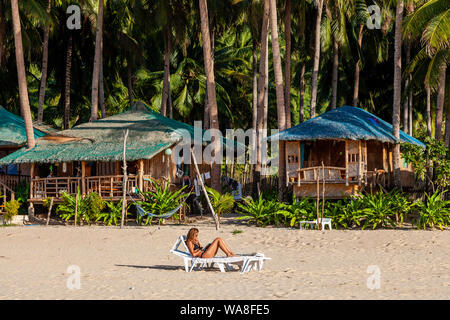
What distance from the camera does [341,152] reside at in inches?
952

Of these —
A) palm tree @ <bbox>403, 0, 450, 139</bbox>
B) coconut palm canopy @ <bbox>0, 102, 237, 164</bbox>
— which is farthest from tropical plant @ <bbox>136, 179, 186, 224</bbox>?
palm tree @ <bbox>403, 0, 450, 139</bbox>

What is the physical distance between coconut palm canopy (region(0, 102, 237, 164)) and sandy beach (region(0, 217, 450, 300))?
9.38 ft

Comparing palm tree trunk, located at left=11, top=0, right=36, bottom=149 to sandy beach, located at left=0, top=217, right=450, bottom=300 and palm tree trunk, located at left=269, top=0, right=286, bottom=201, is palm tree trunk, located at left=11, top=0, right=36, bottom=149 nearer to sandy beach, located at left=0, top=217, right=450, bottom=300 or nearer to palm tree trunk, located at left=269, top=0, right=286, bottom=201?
sandy beach, located at left=0, top=217, right=450, bottom=300

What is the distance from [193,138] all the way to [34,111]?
74.6 feet

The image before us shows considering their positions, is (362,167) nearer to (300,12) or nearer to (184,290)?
(300,12)

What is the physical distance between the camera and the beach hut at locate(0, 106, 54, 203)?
24781 millimetres

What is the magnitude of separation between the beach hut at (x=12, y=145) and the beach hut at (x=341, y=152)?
10.0m

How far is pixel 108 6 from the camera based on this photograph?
3288 centimetres

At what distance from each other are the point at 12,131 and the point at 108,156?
6020mm

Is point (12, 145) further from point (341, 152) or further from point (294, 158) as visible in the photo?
point (341, 152)

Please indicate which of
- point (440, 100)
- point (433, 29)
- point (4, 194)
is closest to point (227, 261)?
point (433, 29)

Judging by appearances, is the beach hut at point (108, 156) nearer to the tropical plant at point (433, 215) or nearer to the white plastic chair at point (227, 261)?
the tropical plant at point (433, 215)

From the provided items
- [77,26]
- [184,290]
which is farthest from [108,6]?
[184,290]

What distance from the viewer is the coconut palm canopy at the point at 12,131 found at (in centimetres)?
2508
